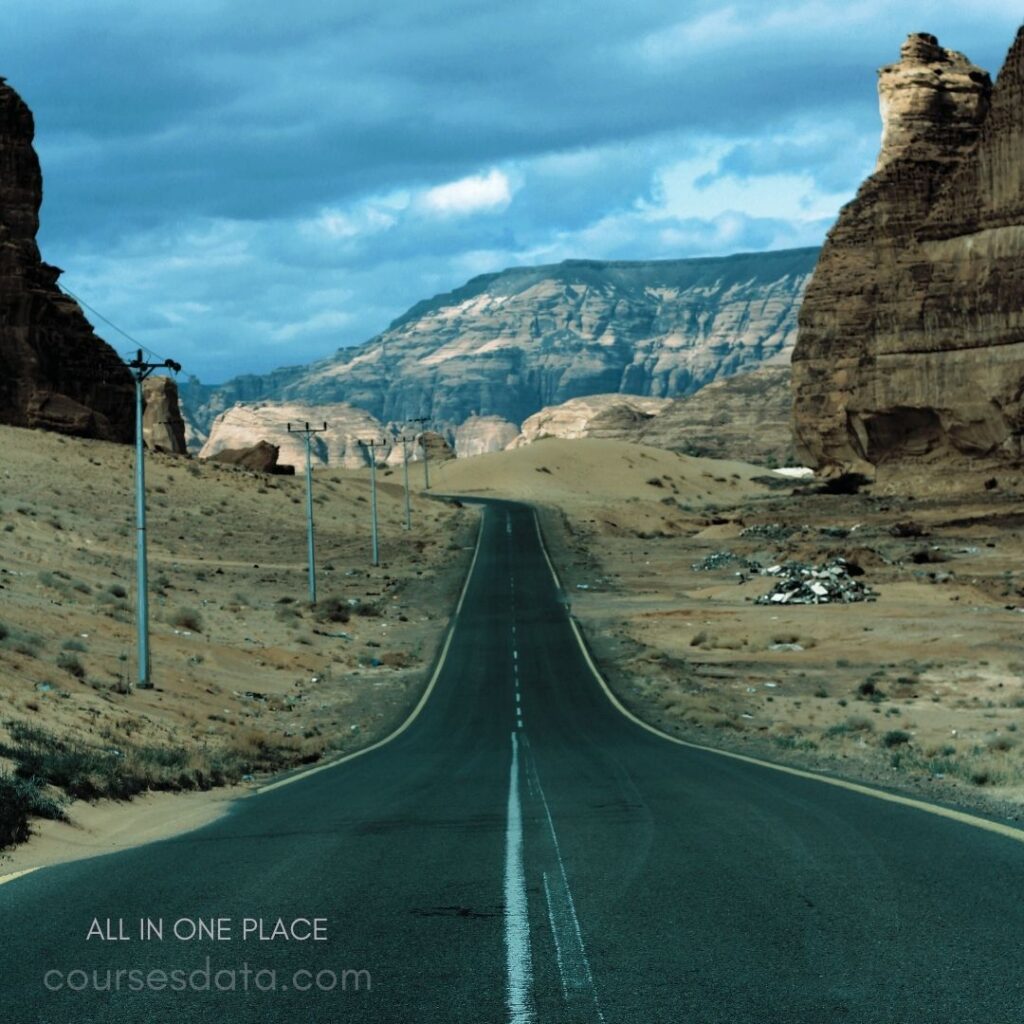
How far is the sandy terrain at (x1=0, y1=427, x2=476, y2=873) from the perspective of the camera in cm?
2295

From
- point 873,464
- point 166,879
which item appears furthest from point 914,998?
point 873,464

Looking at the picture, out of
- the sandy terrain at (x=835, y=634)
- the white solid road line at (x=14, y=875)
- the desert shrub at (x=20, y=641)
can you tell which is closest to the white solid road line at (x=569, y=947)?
the white solid road line at (x=14, y=875)

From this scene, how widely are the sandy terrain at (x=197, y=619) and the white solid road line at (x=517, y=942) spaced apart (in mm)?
5092

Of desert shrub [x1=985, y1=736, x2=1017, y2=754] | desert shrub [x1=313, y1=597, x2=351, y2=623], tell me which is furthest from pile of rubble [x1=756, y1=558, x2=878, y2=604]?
desert shrub [x1=985, y1=736, x2=1017, y2=754]

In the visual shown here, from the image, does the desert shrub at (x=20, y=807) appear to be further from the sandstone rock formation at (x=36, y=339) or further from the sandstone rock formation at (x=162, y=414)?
the sandstone rock formation at (x=162, y=414)

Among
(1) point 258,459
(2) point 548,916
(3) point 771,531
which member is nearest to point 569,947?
(2) point 548,916

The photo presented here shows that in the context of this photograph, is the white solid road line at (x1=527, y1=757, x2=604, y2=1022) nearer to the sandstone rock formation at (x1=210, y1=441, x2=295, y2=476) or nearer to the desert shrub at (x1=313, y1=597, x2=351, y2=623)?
the desert shrub at (x1=313, y1=597, x2=351, y2=623)

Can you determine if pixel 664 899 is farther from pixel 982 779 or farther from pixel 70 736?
pixel 70 736

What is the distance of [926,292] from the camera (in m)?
95.6

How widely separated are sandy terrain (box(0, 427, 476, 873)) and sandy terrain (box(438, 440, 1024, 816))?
26.5 ft

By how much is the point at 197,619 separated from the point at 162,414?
92.7m

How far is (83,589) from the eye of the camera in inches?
1911

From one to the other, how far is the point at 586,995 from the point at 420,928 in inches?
66.2

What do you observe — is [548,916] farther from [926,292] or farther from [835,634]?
[926,292]
